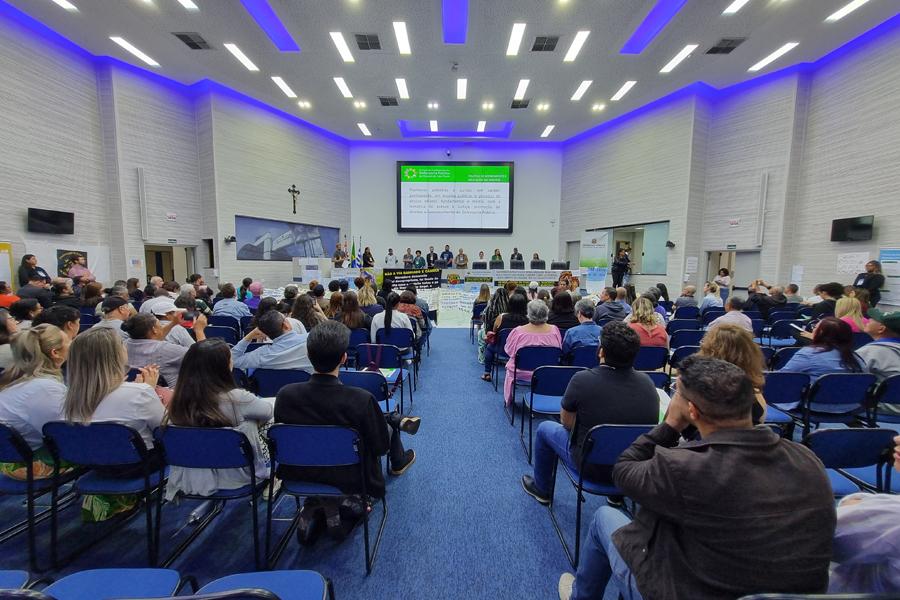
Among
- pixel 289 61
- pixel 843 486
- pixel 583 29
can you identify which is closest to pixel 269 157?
pixel 289 61

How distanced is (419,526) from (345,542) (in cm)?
46

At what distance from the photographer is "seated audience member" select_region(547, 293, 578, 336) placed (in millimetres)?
4594

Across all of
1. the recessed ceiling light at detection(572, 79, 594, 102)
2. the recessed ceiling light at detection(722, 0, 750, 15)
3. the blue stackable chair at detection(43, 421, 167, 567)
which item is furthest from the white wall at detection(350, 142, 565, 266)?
the blue stackable chair at detection(43, 421, 167, 567)

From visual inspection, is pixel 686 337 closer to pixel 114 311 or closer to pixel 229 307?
pixel 229 307

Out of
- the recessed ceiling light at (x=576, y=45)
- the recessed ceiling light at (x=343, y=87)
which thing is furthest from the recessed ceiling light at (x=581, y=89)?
the recessed ceiling light at (x=343, y=87)

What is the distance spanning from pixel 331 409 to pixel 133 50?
11.9 meters

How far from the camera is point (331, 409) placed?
6.36 feet

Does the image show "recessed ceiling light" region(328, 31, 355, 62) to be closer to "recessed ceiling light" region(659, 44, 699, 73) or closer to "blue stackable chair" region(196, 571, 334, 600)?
"recessed ceiling light" region(659, 44, 699, 73)

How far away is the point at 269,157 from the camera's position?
1279cm

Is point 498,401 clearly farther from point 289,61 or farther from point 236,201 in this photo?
point 236,201

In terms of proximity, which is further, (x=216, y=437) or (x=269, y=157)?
(x=269, y=157)

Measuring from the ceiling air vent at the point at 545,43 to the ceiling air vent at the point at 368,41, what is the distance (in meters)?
3.70

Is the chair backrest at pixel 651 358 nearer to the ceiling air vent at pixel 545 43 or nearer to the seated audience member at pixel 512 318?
the seated audience member at pixel 512 318

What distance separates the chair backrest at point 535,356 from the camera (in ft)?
12.2
